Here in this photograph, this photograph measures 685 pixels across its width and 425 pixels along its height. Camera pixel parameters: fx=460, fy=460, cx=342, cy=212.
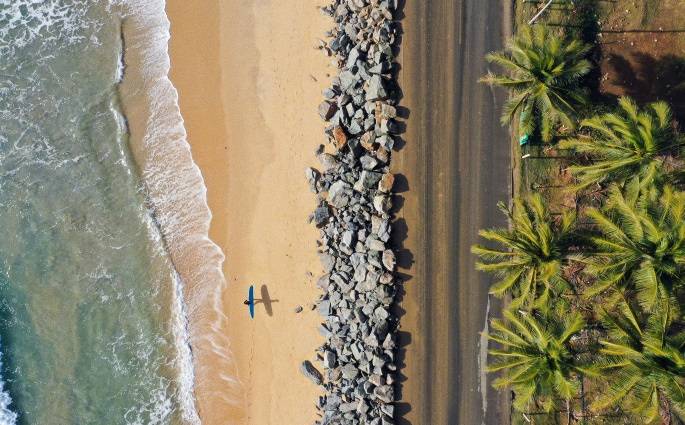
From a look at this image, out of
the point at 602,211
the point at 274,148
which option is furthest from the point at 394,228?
the point at 602,211

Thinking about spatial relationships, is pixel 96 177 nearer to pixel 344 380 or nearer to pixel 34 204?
pixel 34 204

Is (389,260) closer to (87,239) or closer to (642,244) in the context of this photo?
(642,244)

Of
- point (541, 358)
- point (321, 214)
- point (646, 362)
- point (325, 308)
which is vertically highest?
point (321, 214)

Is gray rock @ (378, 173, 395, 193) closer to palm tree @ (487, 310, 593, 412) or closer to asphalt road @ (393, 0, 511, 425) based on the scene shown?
asphalt road @ (393, 0, 511, 425)

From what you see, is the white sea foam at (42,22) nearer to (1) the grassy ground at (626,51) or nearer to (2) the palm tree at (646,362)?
(1) the grassy ground at (626,51)

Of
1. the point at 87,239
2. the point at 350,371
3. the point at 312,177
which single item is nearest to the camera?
the point at 350,371

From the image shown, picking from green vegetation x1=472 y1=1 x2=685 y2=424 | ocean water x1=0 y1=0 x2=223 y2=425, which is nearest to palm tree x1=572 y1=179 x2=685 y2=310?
green vegetation x1=472 y1=1 x2=685 y2=424

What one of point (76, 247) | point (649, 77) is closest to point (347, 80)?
point (649, 77)
